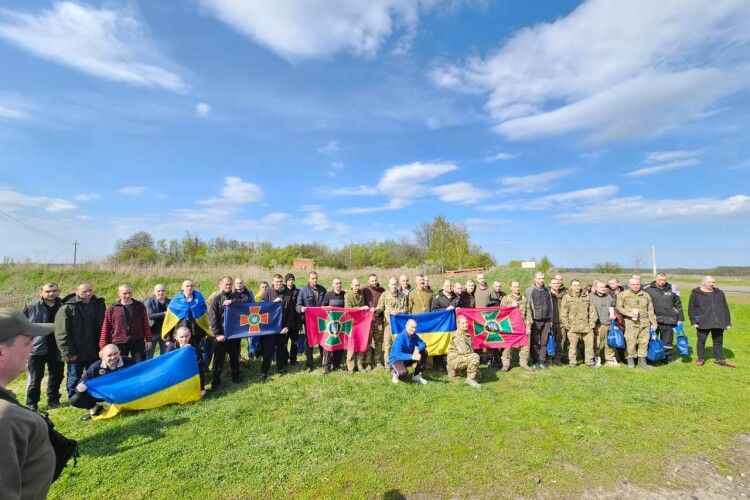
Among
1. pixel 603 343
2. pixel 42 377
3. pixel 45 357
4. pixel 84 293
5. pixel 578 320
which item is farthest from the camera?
pixel 603 343

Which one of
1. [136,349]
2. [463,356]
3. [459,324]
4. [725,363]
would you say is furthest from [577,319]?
[136,349]

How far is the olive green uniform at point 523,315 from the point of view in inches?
357

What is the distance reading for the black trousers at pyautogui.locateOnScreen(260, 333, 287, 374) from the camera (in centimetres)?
852

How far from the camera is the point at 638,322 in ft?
30.2

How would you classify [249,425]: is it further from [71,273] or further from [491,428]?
[71,273]

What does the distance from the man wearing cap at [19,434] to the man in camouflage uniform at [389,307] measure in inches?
286

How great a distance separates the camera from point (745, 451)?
16.8 feet

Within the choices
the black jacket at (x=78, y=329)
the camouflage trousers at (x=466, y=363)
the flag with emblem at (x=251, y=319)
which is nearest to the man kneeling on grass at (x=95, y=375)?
the black jacket at (x=78, y=329)

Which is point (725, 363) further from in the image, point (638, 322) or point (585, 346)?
point (585, 346)

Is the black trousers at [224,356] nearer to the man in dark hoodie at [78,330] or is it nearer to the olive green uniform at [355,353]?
the man in dark hoodie at [78,330]

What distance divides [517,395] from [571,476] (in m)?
2.69

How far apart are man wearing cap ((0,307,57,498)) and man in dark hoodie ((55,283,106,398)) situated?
5981 mm

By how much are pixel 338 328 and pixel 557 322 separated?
544 cm

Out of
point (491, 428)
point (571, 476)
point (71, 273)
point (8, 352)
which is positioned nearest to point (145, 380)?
point (8, 352)
